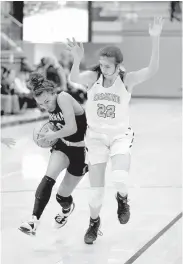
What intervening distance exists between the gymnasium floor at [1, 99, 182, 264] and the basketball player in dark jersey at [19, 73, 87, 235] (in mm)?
315

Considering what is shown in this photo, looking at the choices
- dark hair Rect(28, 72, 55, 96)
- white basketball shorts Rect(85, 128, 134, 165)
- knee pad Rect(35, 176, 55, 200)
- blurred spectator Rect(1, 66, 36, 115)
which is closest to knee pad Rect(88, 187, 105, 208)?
white basketball shorts Rect(85, 128, 134, 165)

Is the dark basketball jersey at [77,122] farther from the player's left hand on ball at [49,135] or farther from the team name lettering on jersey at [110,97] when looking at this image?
the team name lettering on jersey at [110,97]

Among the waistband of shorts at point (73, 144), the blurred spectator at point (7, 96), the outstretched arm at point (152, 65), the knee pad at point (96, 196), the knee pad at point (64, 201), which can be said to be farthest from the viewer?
the blurred spectator at point (7, 96)

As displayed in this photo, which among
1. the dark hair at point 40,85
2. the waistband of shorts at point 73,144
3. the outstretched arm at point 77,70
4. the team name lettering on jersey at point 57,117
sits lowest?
the waistband of shorts at point 73,144

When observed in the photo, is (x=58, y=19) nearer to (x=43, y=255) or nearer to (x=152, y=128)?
(x=152, y=128)

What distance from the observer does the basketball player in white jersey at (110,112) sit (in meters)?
4.79

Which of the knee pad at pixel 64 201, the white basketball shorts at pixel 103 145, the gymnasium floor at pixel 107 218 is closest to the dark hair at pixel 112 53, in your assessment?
the white basketball shorts at pixel 103 145

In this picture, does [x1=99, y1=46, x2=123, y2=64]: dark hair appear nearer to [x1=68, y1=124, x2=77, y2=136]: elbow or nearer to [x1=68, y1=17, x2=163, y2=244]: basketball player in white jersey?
[x1=68, y1=17, x2=163, y2=244]: basketball player in white jersey

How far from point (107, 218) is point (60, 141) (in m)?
1.23

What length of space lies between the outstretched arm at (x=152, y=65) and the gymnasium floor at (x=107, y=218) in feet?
4.03

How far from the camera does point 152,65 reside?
4711 millimetres

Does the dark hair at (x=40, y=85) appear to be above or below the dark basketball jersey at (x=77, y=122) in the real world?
above

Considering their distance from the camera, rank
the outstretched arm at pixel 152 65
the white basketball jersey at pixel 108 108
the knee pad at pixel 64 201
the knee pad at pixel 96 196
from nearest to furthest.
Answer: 1. the outstretched arm at pixel 152 65
2. the white basketball jersey at pixel 108 108
3. the knee pad at pixel 96 196
4. the knee pad at pixel 64 201

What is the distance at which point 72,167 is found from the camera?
202 inches
